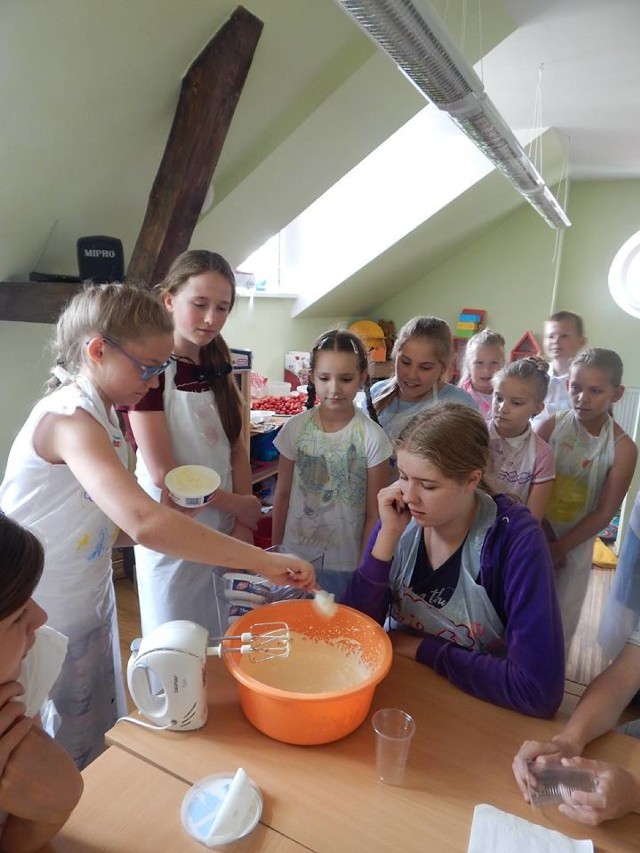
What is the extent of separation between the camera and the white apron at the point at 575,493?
206 cm

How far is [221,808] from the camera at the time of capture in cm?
79

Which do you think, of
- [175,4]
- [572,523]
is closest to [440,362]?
[572,523]

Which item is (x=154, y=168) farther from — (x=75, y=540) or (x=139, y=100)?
(x=75, y=540)

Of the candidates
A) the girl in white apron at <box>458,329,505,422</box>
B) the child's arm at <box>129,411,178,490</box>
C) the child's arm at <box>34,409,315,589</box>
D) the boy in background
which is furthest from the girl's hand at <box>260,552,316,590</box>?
the boy in background

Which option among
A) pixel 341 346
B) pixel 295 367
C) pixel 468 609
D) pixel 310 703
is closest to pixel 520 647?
pixel 468 609

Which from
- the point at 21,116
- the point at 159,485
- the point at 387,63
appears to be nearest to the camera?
the point at 159,485

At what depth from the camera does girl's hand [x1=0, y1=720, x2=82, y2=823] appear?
709 mm

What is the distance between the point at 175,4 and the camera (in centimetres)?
181

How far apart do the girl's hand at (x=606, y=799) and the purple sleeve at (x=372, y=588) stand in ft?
1.71

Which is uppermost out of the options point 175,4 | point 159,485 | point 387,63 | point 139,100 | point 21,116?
point 387,63

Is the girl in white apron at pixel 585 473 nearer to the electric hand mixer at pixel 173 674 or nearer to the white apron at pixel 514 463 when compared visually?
the white apron at pixel 514 463

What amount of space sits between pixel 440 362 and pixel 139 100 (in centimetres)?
148

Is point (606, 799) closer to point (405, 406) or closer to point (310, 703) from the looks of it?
point (310, 703)

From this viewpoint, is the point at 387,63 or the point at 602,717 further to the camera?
the point at 387,63
